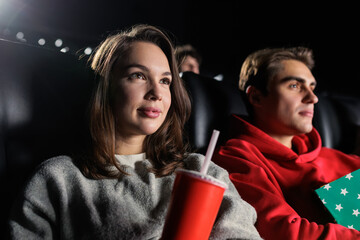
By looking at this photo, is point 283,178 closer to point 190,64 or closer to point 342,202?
point 342,202

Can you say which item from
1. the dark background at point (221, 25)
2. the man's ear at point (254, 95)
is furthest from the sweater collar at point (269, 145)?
the dark background at point (221, 25)

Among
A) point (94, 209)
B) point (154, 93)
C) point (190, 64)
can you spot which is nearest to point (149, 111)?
point (154, 93)

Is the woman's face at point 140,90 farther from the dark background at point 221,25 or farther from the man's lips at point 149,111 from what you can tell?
the dark background at point 221,25

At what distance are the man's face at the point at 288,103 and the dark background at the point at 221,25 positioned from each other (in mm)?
1451

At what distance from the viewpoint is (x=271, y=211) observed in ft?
3.18

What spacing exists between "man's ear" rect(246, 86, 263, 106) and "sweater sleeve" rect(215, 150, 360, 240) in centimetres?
36

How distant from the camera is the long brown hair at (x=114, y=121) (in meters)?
0.91

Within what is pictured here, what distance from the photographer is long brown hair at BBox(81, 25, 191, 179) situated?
908 mm

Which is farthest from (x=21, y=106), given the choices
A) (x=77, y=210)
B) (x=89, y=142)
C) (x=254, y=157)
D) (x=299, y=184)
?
(x=299, y=184)

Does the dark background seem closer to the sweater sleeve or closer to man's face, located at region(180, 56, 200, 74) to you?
man's face, located at region(180, 56, 200, 74)

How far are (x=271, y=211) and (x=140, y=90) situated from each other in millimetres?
467

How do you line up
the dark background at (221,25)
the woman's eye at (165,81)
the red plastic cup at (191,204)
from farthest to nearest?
1. the dark background at (221,25)
2. the woman's eye at (165,81)
3. the red plastic cup at (191,204)

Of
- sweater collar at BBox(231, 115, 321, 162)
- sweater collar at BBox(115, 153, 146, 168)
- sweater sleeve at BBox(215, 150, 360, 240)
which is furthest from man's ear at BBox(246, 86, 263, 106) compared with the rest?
sweater collar at BBox(115, 153, 146, 168)

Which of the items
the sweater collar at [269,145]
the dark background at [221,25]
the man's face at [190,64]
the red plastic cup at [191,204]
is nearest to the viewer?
the red plastic cup at [191,204]
